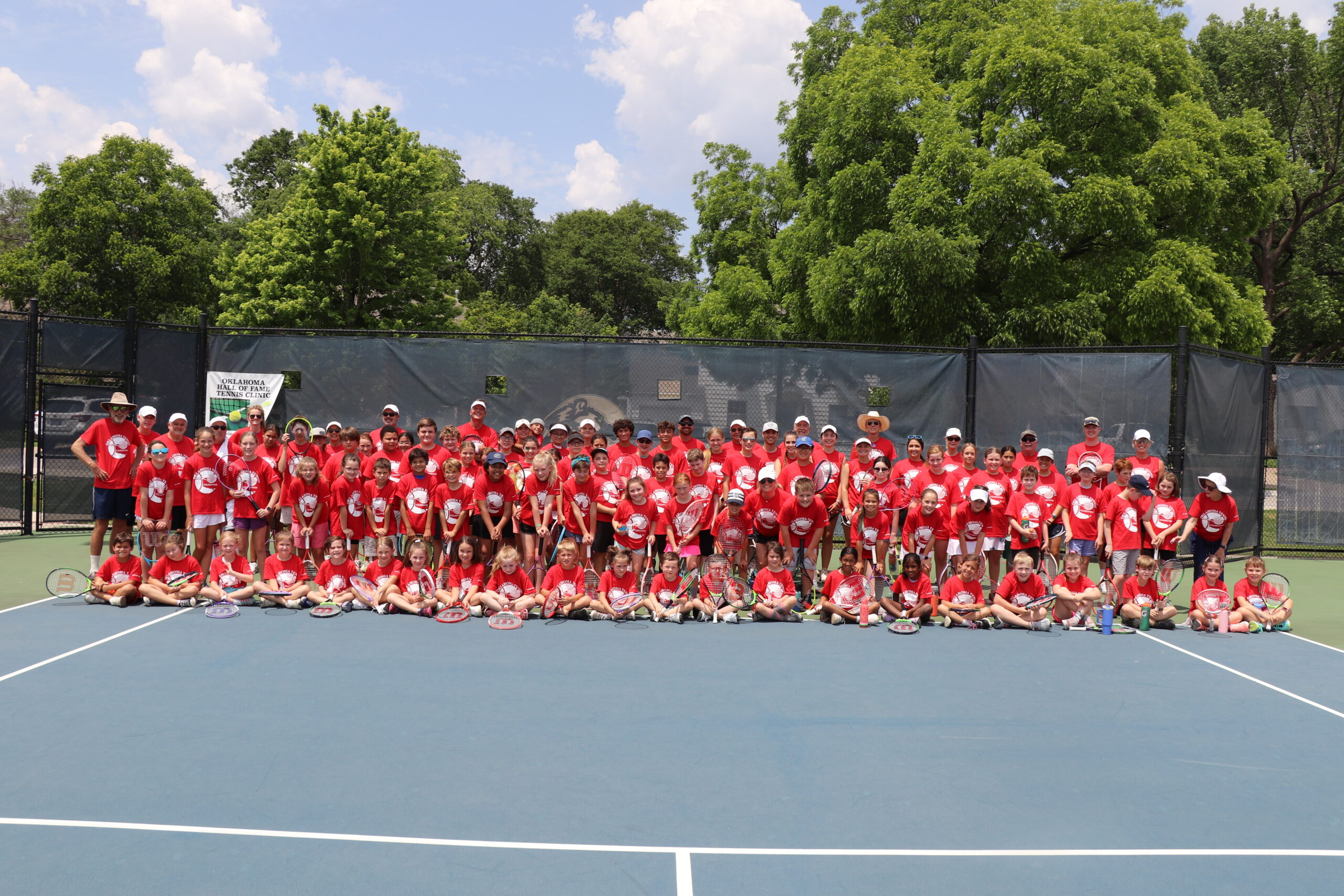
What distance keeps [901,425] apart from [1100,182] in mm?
7382

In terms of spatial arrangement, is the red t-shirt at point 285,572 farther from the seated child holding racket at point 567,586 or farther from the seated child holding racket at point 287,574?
the seated child holding racket at point 567,586

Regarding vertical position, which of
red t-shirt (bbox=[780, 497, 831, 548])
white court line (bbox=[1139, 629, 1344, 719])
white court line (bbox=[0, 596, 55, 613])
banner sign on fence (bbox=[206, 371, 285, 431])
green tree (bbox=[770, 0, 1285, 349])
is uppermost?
green tree (bbox=[770, 0, 1285, 349])

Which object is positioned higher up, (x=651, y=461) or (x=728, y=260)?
(x=728, y=260)

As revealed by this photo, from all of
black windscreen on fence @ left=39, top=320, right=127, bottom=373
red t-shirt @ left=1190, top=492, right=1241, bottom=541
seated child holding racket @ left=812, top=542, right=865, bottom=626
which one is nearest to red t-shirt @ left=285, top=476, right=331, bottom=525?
seated child holding racket @ left=812, top=542, right=865, bottom=626

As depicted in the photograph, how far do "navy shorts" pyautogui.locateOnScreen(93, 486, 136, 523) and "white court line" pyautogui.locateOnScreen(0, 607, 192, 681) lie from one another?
1.75m

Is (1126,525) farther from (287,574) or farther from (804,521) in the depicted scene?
(287,574)

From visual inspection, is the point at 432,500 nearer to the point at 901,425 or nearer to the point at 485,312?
the point at 901,425

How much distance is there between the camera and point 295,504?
28.1 feet

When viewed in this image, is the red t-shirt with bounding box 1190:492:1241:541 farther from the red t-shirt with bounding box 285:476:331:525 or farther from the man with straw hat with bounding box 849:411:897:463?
the red t-shirt with bounding box 285:476:331:525

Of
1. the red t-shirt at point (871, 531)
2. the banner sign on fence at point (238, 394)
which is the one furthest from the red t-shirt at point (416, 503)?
the red t-shirt at point (871, 531)

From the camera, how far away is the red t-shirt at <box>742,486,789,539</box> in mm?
8383

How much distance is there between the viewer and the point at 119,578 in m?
7.80

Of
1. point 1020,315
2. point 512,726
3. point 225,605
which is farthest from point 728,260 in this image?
point 512,726

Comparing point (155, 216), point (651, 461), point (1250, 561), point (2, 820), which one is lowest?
point (2, 820)
